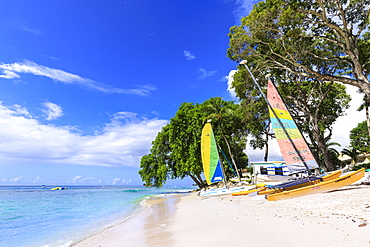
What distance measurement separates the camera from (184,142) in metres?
29.3

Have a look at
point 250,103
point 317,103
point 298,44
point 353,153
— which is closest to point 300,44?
point 298,44

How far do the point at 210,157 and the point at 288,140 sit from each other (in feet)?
34.8

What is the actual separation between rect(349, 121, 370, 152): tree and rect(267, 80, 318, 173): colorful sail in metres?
42.2

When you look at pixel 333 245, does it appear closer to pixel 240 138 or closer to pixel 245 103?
pixel 245 103

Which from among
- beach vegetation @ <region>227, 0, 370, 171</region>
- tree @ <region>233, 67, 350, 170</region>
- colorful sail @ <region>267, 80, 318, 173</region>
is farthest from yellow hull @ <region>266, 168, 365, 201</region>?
tree @ <region>233, 67, 350, 170</region>

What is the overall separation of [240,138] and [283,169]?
24.8ft

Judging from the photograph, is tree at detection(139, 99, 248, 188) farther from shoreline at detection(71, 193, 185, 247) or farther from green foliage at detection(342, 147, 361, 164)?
green foliage at detection(342, 147, 361, 164)

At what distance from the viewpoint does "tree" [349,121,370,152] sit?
41.5m

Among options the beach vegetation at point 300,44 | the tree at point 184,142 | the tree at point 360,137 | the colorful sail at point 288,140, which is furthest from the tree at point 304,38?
the tree at point 360,137

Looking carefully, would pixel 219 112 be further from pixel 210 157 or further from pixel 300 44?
pixel 300 44

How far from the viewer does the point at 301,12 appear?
14180 millimetres

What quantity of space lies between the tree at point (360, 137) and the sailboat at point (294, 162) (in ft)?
138

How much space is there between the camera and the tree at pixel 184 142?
2770cm

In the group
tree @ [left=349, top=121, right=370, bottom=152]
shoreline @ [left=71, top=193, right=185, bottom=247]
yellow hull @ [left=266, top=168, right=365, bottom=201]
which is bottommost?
shoreline @ [left=71, top=193, right=185, bottom=247]
